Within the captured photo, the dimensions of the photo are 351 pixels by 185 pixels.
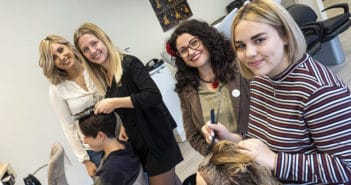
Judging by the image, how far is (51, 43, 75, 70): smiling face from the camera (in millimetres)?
2053

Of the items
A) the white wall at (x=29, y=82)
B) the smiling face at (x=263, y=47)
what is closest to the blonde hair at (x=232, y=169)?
the smiling face at (x=263, y=47)

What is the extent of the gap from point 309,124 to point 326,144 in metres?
0.06

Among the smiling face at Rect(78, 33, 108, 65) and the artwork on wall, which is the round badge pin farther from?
the artwork on wall

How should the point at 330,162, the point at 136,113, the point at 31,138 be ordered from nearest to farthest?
the point at 330,162
the point at 136,113
the point at 31,138

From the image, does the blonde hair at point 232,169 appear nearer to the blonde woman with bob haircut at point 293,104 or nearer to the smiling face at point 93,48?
the blonde woman with bob haircut at point 293,104

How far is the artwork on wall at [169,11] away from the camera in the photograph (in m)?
4.32

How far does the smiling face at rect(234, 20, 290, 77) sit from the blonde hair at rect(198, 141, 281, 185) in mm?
225

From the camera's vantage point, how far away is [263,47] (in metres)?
0.92

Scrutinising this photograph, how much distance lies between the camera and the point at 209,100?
1.54 m

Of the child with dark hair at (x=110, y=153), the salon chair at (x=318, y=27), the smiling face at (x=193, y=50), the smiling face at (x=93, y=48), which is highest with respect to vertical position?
the smiling face at (x=93, y=48)

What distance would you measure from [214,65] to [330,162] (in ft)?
2.55

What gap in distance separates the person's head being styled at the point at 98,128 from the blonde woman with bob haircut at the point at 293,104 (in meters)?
1.02

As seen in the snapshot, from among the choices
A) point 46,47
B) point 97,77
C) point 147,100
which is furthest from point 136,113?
point 46,47

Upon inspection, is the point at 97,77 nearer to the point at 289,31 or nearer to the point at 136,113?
the point at 136,113
